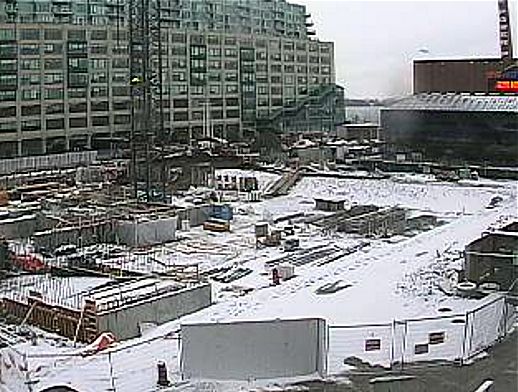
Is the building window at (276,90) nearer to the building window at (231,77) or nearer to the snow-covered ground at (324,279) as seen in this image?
the building window at (231,77)

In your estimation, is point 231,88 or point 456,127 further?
point 231,88

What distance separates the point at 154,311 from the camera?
654cm

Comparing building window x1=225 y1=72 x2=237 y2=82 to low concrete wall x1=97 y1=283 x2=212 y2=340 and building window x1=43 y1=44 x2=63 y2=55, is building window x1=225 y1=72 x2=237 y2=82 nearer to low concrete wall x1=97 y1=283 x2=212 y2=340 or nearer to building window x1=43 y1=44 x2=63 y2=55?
building window x1=43 y1=44 x2=63 y2=55

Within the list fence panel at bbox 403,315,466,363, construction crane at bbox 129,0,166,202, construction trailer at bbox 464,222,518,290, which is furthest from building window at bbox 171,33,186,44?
fence panel at bbox 403,315,466,363

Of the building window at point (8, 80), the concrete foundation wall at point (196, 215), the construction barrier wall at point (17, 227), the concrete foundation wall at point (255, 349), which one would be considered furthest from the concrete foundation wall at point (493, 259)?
the building window at point (8, 80)

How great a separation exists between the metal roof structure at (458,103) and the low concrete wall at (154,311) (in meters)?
10.8

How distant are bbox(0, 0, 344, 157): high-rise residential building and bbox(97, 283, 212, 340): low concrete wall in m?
11.1

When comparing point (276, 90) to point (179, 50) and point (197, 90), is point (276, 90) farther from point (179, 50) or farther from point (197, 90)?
point (179, 50)

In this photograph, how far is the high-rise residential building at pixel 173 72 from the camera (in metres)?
20.5

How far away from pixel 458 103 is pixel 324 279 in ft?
36.7

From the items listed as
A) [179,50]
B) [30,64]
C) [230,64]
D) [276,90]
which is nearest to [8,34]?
[30,64]

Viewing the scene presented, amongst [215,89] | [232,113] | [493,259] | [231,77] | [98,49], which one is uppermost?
[98,49]

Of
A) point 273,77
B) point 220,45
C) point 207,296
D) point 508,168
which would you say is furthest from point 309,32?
point 207,296

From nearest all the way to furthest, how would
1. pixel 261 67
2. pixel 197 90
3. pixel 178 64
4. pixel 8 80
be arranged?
1. pixel 8 80
2. pixel 178 64
3. pixel 197 90
4. pixel 261 67
